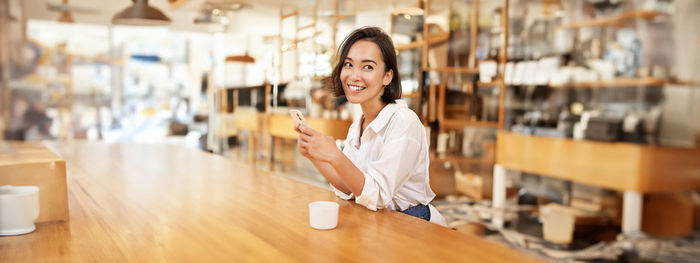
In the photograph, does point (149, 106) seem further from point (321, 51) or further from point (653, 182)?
point (653, 182)

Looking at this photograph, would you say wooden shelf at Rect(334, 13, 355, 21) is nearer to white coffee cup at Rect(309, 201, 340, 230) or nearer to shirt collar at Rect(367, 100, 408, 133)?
shirt collar at Rect(367, 100, 408, 133)

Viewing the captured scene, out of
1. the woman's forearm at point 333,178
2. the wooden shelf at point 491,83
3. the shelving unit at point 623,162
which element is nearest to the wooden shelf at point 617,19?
the shelving unit at point 623,162

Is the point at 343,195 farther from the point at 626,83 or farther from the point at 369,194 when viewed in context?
the point at 626,83

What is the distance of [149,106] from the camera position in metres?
7.87

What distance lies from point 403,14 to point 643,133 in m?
2.03

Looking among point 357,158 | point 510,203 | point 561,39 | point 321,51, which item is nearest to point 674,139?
point 561,39

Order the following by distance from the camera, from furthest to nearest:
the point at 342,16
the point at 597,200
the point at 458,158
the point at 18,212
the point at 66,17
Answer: the point at 66,17
the point at 342,16
the point at 458,158
the point at 597,200
the point at 18,212

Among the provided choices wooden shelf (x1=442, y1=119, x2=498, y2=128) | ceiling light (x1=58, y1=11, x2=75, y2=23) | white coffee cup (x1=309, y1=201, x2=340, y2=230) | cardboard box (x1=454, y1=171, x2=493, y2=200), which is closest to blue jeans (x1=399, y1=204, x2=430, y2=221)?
white coffee cup (x1=309, y1=201, x2=340, y2=230)

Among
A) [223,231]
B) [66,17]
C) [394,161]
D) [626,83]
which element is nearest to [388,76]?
[394,161]

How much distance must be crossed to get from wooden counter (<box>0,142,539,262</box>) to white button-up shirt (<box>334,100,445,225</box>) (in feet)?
0.25

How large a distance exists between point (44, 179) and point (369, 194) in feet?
2.60

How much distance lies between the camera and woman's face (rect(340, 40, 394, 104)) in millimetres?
1659

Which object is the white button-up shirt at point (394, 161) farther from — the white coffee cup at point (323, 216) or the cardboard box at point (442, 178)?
the cardboard box at point (442, 178)

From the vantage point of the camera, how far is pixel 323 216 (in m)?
1.19
